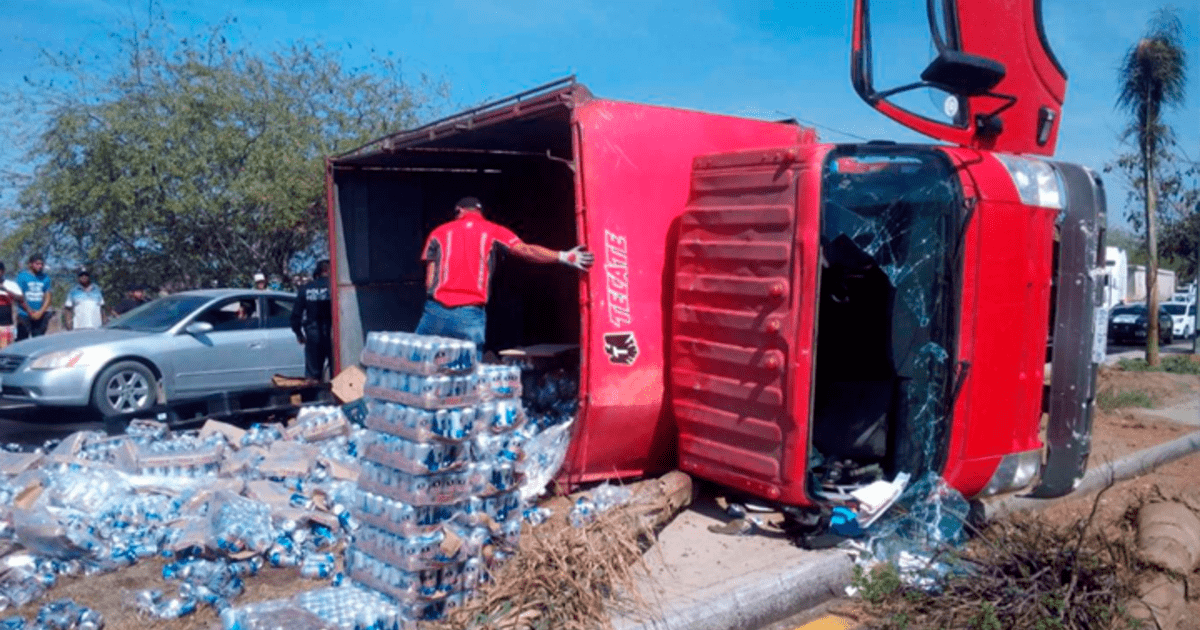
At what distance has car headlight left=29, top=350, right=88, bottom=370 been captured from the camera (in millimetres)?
10188

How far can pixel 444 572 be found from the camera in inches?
178

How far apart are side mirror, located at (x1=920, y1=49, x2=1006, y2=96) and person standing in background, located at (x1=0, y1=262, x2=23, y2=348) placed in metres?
13.8

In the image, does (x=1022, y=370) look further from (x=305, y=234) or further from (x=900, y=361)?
(x=305, y=234)

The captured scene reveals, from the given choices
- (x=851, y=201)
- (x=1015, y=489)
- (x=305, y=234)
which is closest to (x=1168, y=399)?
(x=1015, y=489)

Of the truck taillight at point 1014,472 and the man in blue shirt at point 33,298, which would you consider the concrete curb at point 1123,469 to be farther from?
the man in blue shirt at point 33,298

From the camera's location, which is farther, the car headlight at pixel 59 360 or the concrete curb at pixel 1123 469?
the car headlight at pixel 59 360

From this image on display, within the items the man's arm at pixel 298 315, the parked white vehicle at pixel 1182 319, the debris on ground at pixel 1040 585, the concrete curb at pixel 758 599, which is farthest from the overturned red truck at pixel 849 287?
the parked white vehicle at pixel 1182 319

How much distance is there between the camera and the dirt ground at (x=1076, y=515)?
4.62 meters

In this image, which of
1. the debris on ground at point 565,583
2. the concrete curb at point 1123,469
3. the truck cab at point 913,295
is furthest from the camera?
the concrete curb at point 1123,469

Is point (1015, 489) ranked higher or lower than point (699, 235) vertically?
lower

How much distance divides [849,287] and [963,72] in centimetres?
170

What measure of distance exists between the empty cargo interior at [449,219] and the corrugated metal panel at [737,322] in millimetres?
2727

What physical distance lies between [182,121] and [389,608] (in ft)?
44.9

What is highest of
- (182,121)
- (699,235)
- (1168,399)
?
(182,121)
